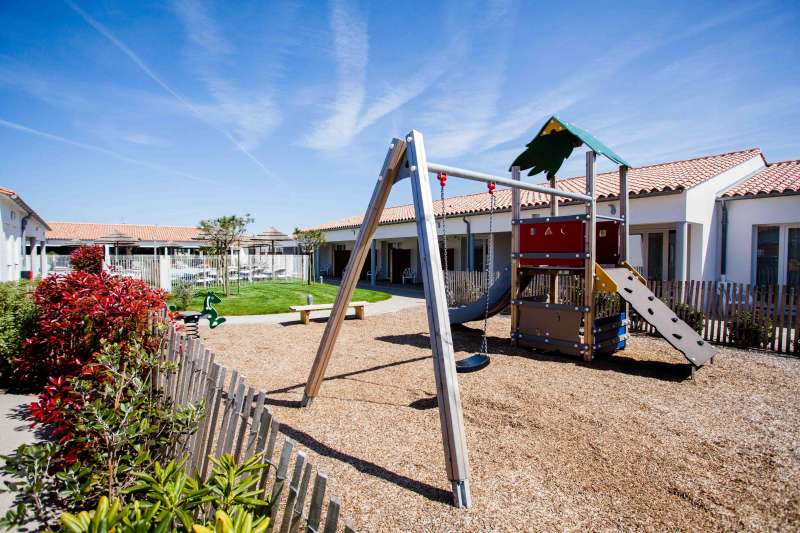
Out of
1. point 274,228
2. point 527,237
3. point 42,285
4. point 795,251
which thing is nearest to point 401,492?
point 42,285

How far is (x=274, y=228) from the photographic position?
2481 cm

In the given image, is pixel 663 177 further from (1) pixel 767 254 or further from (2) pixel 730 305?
(2) pixel 730 305

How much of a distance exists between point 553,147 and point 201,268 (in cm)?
1785

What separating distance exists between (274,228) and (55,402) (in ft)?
73.7

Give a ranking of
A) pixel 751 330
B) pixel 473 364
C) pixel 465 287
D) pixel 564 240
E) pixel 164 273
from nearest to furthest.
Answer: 1. pixel 473 364
2. pixel 564 240
3. pixel 751 330
4. pixel 465 287
5. pixel 164 273

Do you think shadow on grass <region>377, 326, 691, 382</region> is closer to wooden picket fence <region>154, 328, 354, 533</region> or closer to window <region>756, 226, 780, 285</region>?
wooden picket fence <region>154, 328, 354, 533</region>

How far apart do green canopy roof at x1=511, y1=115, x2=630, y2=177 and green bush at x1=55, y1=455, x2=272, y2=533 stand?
748 cm

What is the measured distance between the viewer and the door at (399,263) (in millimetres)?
25141

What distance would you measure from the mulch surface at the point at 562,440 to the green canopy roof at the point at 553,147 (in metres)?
3.66

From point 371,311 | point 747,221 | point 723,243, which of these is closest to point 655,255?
point 723,243

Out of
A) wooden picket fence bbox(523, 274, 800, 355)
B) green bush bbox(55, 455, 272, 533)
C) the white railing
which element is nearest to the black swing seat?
green bush bbox(55, 455, 272, 533)

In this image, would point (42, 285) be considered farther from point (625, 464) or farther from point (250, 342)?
point (625, 464)

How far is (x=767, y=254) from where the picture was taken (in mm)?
11734

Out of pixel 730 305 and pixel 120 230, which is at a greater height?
pixel 120 230
